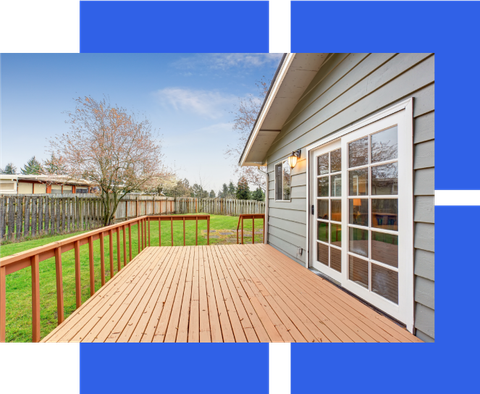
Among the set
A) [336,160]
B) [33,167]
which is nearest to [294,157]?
[336,160]

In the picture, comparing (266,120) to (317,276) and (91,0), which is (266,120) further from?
(91,0)

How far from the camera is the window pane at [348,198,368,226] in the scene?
205 cm

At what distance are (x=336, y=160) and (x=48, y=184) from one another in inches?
329

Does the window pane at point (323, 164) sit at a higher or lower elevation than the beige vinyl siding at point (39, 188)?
higher

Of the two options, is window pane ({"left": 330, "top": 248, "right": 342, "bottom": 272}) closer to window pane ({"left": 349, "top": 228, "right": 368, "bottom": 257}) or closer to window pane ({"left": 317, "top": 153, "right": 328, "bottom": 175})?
window pane ({"left": 349, "top": 228, "right": 368, "bottom": 257})

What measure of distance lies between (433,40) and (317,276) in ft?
8.33

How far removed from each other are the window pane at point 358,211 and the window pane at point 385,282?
16.6 inches

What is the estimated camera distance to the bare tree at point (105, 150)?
7.29 meters

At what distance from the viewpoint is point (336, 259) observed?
2564 mm

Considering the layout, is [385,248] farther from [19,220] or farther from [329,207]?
[19,220]

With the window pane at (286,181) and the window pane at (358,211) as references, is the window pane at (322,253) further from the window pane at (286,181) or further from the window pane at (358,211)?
the window pane at (286,181)

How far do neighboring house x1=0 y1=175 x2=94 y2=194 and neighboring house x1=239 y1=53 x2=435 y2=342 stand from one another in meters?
5.24

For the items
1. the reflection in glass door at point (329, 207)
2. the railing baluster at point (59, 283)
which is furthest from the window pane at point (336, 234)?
the railing baluster at point (59, 283)

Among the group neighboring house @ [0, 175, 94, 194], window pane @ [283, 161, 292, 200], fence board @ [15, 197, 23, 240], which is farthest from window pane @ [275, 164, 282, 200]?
neighboring house @ [0, 175, 94, 194]
